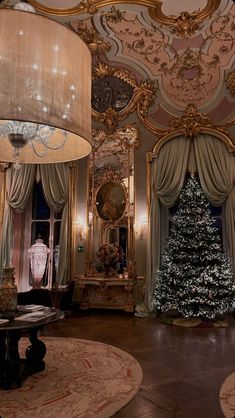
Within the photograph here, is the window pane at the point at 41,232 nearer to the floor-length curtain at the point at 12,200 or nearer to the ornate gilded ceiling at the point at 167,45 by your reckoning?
the floor-length curtain at the point at 12,200

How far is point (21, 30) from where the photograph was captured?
9.41 ft

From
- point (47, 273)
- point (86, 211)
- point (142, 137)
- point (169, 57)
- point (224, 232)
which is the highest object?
point (169, 57)

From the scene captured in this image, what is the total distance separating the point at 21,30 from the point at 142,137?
19.0ft

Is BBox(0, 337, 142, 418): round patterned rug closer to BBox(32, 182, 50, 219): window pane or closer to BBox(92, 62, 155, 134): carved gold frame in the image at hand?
BBox(32, 182, 50, 219): window pane

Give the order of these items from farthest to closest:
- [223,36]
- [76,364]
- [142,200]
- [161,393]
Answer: [142,200] → [223,36] → [76,364] → [161,393]

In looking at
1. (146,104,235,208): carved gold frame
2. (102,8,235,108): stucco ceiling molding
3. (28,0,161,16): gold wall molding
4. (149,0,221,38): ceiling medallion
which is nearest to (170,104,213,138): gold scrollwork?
(146,104,235,208): carved gold frame

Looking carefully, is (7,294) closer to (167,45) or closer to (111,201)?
(111,201)

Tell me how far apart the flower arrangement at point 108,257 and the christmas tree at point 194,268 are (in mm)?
1153

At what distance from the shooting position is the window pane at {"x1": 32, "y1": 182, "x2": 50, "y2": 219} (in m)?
9.12

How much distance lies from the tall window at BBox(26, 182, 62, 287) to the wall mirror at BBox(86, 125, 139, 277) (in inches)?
43.9

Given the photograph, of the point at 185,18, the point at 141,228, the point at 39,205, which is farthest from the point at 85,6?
the point at 39,205

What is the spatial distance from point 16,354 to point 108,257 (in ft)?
14.7

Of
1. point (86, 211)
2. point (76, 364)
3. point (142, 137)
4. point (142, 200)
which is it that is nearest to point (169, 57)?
point (142, 137)

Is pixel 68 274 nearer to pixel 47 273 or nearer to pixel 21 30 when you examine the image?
pixel 47 273
